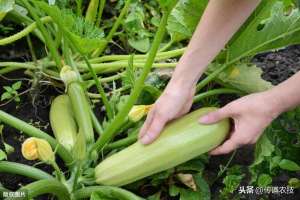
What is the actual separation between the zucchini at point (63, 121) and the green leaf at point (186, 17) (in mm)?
435

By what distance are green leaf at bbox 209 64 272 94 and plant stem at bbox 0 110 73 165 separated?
22.4 inches

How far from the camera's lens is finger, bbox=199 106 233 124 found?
58.4 inches

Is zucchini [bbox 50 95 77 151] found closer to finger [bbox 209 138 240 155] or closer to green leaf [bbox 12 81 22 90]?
green leaf [bbox 12 81 22 90]

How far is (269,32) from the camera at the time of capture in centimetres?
162

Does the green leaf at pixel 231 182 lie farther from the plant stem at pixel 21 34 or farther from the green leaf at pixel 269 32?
the plant stem at pixel 21 34

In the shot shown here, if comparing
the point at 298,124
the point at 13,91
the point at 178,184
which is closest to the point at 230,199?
the point at 178,184

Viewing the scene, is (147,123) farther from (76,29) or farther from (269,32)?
(269,32)

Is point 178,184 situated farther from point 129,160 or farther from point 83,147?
point 83,147

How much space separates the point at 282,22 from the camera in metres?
1.61

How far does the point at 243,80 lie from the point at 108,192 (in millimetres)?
609

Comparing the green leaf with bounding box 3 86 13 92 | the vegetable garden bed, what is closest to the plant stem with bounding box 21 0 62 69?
the vegetable garden bed

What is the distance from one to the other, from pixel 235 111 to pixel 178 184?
13.7 inches

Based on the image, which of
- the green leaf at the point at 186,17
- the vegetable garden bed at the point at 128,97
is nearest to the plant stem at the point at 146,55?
the vegetable garden bed at the point at 128,97

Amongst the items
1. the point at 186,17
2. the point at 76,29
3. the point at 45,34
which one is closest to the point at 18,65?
the point at 45,34
